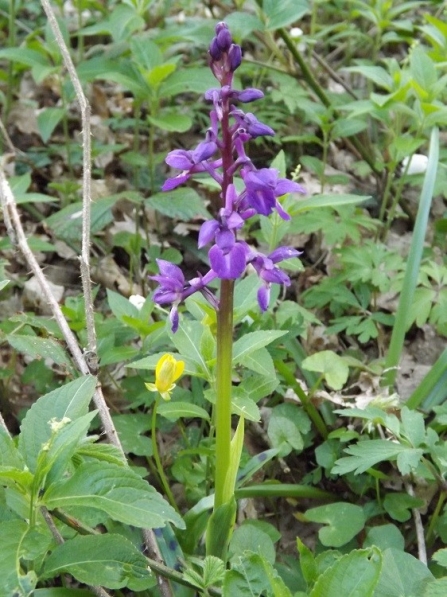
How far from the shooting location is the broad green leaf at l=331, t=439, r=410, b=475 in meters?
1.74

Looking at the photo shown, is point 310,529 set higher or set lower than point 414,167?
lower

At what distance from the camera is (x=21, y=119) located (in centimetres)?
431

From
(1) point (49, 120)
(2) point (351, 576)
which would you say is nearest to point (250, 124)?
(2) point (351, 576)

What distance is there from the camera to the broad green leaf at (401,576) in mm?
1579

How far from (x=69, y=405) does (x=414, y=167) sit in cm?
243

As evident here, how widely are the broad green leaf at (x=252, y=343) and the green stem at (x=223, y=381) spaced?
19 cm

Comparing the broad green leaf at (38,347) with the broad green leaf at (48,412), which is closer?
the broad green leaf at (48,412)

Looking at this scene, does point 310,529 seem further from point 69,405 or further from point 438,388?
point 69,405

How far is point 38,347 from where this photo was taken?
201 cm

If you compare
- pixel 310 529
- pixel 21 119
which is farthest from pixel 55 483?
pixel 21 119

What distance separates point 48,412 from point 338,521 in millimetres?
981

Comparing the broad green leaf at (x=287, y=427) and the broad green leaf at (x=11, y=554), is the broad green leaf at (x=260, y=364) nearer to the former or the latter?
the broad green leaf at (x=287, y=427)

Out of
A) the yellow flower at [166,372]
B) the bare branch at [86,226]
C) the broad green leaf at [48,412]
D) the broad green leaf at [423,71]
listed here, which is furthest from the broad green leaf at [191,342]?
the broad green leaf at [423,71]

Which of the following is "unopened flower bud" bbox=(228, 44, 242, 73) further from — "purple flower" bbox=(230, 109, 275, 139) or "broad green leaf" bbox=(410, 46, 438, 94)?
"broad green leaf" bbox=(410, 46, 438, 94)
